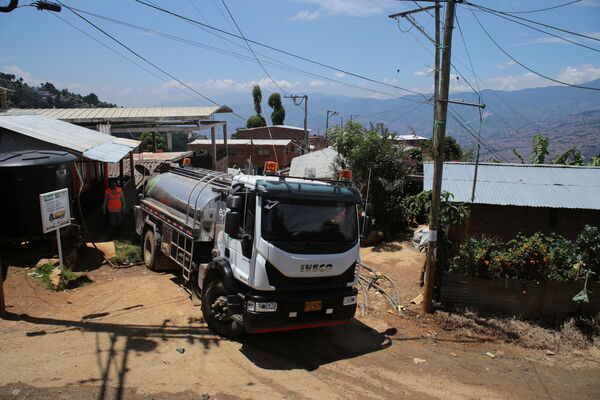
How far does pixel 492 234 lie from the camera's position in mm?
11617

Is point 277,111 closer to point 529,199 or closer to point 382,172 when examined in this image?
point 382,172

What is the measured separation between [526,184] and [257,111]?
181 feet

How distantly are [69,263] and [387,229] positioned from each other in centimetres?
1007

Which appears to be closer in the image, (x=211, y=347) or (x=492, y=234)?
(x=211, y=347)

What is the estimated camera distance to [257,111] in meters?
63.7

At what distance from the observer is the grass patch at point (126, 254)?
36.0ft

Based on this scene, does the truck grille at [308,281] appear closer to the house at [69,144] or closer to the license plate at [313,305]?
the license plate at [313,305]

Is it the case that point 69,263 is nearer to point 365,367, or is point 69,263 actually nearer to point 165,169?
point 165,169

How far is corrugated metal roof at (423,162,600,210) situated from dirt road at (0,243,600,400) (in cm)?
444

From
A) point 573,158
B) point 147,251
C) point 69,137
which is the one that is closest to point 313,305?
point 147,251

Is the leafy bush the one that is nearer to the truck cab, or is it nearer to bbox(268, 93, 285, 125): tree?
the truck cab

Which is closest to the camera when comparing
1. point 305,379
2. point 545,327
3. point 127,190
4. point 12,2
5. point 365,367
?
point 305,379

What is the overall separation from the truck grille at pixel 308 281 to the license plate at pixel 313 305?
22cm

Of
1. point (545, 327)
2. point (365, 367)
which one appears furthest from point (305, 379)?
point (545, 327)
